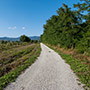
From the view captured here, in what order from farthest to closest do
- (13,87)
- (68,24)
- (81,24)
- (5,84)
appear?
(68,24) → (81,24) → (5,84) → (13,87)

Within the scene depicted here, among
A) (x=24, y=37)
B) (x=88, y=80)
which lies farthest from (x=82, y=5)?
(x=24, y=37)

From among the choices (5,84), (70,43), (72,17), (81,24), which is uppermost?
(72,17)

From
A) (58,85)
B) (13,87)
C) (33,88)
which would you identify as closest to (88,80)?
(58,85)

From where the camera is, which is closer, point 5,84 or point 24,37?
point 5,84

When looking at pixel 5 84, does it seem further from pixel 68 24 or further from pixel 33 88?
pixel 68 24

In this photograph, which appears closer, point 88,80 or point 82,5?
point 88,80

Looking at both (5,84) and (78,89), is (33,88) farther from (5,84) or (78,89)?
(78,89)

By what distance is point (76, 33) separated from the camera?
1417cm

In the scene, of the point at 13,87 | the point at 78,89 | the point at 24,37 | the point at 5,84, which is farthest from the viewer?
the point at 24,37

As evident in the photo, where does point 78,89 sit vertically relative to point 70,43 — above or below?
below

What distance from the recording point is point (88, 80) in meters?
4.75

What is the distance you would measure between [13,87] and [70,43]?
42.8 ft

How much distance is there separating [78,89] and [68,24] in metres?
12.7

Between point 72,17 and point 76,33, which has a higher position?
point 72,17
